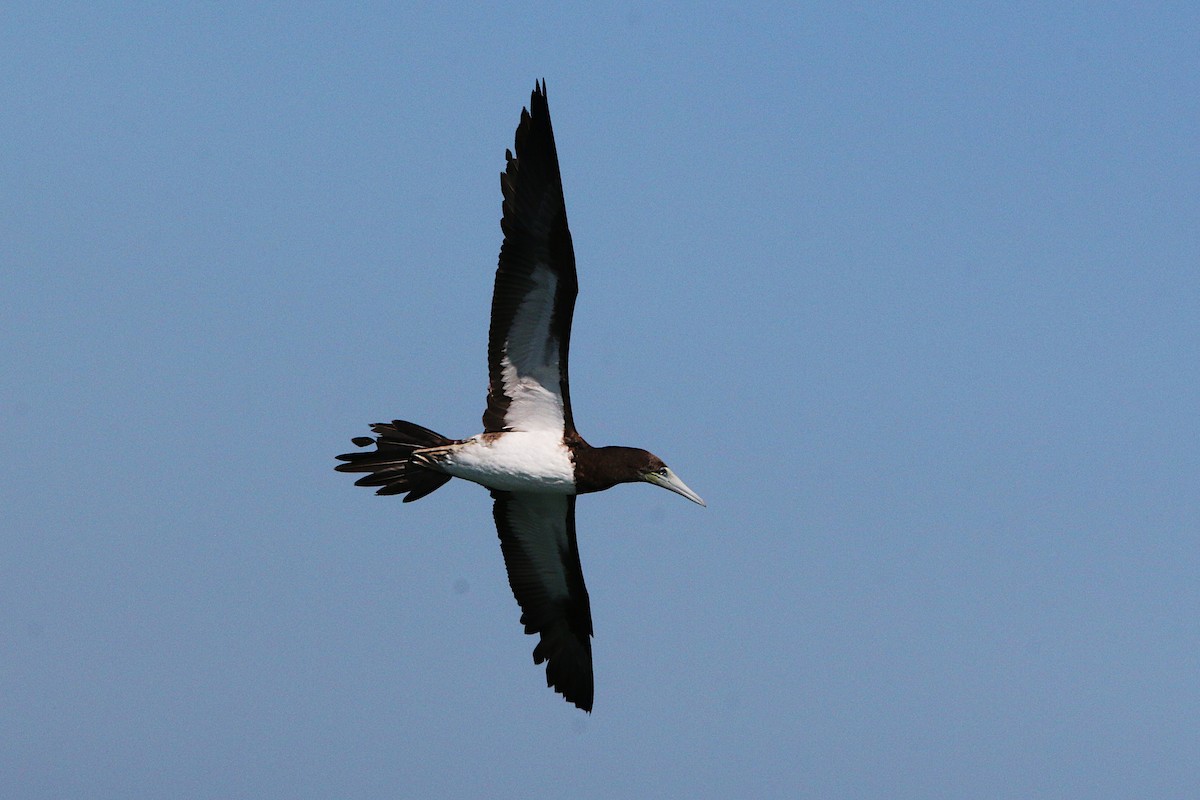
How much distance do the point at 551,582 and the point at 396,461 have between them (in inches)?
94.4

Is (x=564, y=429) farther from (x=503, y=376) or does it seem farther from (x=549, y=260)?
(x=549, y=260)

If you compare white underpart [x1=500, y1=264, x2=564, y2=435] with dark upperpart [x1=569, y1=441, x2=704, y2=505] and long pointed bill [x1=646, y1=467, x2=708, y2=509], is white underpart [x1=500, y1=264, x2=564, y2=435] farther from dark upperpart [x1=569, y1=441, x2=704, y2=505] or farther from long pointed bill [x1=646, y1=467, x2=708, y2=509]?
long pointed bill [x1=646, y1=467, x2=708, y2=509]

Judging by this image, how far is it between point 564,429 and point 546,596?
2.34 m

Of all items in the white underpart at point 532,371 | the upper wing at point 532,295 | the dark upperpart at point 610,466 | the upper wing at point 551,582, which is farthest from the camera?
the upper wing at point 551,582

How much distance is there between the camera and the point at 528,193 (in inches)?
529

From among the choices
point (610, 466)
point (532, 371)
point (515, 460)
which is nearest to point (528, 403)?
point (532, 371)

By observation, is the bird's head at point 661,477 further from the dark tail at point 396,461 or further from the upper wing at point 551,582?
the dark tail at point 396,461

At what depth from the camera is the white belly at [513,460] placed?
14055mm

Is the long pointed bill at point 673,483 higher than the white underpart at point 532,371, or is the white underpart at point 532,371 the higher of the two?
the white underpart at point 532,371

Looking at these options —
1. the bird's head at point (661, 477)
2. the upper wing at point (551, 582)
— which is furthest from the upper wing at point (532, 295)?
the upper wing at point (551, 582)

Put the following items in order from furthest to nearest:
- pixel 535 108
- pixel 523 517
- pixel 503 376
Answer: pixel 523 517, pixel 503 376, pixel 535 108

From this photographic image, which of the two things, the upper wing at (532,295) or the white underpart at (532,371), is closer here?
the upper wing at (532,295)

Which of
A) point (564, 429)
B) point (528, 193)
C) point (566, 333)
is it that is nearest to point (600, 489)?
point (564, 429)

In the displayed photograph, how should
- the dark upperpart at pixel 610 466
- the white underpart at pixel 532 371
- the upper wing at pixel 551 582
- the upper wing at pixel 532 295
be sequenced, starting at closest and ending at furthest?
the upper wing at pixel 532 295
the white underpart at pixel 532 371
the dark upperpart at pixel 610 466
the upper wing at pixel 551 582
